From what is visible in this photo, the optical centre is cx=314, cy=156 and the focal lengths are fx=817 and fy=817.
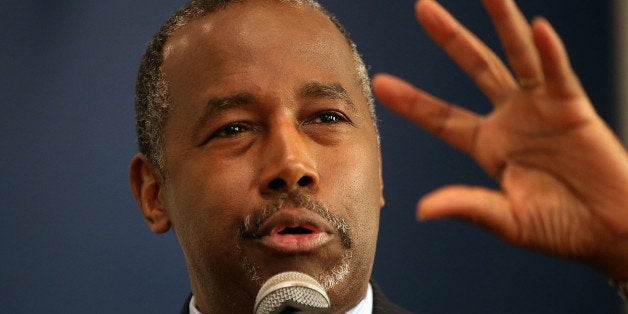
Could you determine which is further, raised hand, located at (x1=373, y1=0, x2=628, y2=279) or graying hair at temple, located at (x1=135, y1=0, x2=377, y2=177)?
graying hair at temple, located at (x1=135, y1=0, x2=377, y2=177)

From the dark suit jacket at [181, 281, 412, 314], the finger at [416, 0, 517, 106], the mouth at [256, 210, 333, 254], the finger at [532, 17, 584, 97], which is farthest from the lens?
the dark suit jacket at [181, 281, 412, 314]

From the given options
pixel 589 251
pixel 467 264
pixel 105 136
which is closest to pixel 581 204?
pixel 589 251

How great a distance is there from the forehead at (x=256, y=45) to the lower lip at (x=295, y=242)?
0.44 meters

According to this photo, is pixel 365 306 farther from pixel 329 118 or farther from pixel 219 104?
pixel 219 104

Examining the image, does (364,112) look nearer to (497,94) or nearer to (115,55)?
(497,94)

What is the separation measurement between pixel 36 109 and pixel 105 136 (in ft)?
0.86

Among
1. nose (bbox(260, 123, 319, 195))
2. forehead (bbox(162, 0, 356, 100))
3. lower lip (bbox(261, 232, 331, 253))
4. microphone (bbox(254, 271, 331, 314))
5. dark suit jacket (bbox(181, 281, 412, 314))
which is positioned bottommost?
dark suit jacket (bbox(181, 281, 412, 314))

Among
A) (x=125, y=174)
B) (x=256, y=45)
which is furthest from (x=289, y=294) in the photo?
(x=125, y=174)

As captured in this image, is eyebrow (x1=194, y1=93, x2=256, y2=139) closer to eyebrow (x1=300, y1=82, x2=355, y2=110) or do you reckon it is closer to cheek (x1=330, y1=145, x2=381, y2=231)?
eyebrow (x1=300, y1=82, x2=355, y2=110)

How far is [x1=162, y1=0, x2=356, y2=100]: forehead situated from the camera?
6.84 ft

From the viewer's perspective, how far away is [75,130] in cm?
298

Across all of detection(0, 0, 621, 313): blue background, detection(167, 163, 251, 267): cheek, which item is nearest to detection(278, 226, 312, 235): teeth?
detection(167, 163, 251, 267): cheek

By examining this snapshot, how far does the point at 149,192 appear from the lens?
2.38 m

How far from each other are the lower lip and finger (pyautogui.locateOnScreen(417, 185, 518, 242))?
592 millimetres
